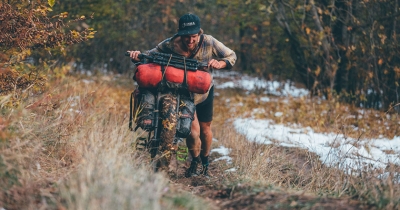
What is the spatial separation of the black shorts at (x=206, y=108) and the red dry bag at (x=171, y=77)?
2.11 feet

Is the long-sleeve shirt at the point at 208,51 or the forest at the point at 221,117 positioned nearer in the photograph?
the forest at the point at 221,117

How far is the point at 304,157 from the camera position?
7.56 m

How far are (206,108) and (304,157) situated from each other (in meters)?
1.99

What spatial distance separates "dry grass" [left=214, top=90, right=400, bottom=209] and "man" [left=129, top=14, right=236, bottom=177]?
1.63 ft

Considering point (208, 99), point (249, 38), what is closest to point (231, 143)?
point (208, 99)

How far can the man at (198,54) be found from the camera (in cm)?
567

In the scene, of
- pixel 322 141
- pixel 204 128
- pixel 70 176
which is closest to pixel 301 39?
pixel 322 141

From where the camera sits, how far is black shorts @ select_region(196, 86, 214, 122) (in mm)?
6145

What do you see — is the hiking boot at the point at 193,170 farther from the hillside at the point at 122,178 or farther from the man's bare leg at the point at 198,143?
the hillside at the point at 122,178

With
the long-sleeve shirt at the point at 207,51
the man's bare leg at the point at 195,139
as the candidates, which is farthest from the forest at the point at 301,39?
the man's bare leg at the point at 195,139

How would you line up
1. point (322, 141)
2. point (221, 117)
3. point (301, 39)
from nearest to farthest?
1. point (322, 141)
2. point (221, 117)
3. point (301, 39)

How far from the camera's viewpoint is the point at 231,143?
8.13m

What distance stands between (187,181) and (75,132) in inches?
48.6

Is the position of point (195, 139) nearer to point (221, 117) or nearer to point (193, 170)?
point (193, 170)
